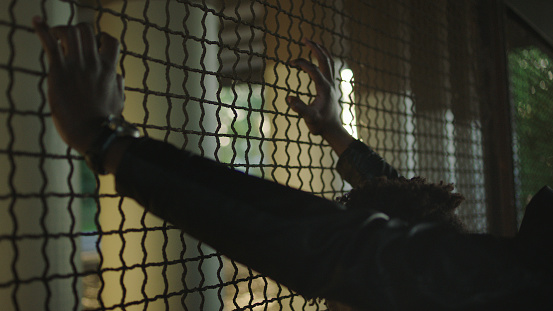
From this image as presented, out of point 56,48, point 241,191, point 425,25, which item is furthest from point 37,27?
point 425,25

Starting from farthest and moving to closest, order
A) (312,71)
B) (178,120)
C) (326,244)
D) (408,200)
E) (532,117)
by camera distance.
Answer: (532,117), (178,120), (312,71), (408,200), (326,244)

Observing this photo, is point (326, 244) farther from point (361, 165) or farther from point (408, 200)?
point (361, 165)

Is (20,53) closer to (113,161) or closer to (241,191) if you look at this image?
(113,161)

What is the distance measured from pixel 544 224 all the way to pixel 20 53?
1.08 metres

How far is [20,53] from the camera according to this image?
1.01 metres

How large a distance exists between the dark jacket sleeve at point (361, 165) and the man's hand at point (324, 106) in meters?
0.03

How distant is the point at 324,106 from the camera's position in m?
1.24

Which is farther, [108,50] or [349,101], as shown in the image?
[349,101]

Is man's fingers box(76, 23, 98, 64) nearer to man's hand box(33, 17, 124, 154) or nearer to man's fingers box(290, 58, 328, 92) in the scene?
man's hand box(33, 17, 124, 154)

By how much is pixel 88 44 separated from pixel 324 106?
69cm

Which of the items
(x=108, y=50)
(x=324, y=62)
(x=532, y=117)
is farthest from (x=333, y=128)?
(x=532, y=117)

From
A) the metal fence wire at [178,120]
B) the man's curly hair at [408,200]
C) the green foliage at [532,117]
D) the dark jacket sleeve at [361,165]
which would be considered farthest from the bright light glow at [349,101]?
the green foliage at [532,117]

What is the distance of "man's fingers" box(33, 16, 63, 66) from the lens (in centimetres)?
64

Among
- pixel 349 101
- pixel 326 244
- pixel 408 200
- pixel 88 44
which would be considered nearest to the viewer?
pixel 326 244
